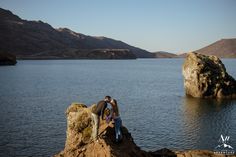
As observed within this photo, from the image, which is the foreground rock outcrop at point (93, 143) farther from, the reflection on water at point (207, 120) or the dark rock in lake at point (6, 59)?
the dark rock in lake at point (6, 59)

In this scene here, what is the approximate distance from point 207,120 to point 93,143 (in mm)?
32952

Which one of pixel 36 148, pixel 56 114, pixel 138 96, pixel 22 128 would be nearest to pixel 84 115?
pixel 36 148

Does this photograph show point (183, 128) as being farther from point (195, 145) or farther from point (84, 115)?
point (84, 115)

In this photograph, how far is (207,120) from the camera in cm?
5212

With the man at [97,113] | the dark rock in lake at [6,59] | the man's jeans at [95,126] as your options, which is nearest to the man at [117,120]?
the man at [97,113]

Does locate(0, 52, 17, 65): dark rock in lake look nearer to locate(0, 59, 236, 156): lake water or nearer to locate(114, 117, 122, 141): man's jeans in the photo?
locate(0, 59, 236, 156): lake water

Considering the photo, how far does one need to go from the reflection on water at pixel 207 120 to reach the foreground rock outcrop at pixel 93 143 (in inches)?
551

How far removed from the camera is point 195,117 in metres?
54.9

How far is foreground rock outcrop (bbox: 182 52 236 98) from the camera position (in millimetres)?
74562

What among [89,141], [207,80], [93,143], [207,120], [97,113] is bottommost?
[207,120]

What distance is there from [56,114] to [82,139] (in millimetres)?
28446

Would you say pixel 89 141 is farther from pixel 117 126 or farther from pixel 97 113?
pixel 117 126

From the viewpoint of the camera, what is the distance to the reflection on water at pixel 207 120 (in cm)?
4128

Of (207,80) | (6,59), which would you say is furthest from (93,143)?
(6,59)
